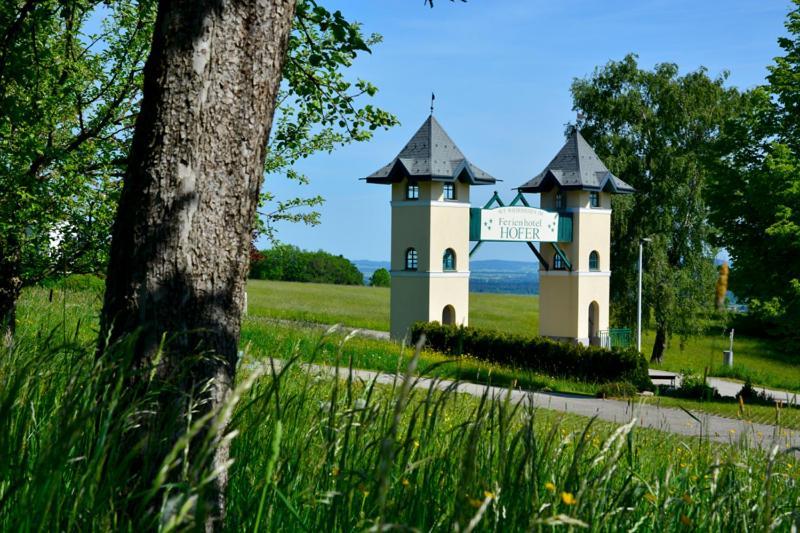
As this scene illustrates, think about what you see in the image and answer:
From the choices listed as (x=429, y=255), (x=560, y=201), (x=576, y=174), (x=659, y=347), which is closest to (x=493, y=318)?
(x=659, y=347)

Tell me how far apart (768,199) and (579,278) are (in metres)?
10.4

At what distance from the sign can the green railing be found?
192 inches

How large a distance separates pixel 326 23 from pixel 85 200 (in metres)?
4.05

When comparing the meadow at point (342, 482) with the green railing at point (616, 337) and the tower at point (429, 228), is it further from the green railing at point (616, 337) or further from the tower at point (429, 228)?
the green railing at point (616, 337)

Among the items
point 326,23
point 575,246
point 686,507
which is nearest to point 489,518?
point 686,507

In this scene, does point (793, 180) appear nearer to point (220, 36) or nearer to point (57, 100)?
point (57, 100)

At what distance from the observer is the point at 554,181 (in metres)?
31.9

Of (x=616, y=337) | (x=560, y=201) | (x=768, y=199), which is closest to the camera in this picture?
(x=768, y=199)

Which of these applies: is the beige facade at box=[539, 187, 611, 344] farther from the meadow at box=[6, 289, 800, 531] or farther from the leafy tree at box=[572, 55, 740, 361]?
the meadow at box=[6, 289, 800, 531]

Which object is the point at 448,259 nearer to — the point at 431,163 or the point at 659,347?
the point at 431,163

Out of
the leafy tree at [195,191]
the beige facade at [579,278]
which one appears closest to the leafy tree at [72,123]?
the leafy tree at [195,191]

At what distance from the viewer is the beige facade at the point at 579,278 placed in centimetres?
3141

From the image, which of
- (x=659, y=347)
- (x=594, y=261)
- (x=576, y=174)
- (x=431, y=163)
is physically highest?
(x=576, y=174)

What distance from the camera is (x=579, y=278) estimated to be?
1228 inches
